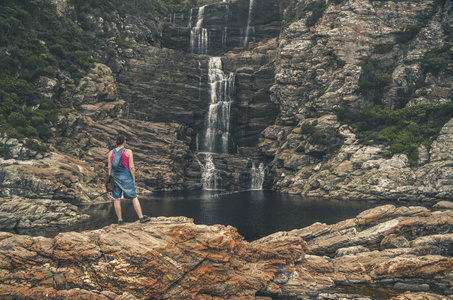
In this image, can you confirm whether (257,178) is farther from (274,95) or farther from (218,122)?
(274,95)

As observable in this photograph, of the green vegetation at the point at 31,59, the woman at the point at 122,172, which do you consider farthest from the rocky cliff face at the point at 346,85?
the woman at the point at 122,172

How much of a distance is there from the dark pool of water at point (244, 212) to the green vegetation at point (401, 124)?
1647 centimetres

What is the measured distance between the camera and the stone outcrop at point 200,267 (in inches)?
512

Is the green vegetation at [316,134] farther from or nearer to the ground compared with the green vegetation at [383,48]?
nearer to the ground

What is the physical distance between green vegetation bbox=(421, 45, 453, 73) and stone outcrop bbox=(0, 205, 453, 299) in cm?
6020

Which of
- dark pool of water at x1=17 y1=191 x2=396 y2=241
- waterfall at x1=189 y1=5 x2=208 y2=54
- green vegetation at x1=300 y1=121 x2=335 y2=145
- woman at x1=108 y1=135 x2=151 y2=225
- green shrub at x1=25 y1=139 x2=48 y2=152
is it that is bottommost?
dark pool of water at x1=17 y1=191 x2=396 y2=241

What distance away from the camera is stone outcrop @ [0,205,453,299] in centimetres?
1301

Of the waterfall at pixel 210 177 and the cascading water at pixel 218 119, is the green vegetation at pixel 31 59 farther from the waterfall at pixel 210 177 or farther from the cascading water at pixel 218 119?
the waterfall at pixel 210 177

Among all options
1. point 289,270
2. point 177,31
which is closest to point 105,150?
point 177,31

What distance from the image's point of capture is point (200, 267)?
1513 centimetres

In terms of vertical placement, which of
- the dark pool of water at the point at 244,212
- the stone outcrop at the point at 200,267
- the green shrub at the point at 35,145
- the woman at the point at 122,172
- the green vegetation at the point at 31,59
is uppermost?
the green vegetation at the point at 31,59

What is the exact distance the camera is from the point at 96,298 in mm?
12469

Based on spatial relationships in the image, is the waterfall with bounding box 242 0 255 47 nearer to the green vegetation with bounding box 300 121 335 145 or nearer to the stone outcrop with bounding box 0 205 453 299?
the green vegetation with bounding box 300 121 335 145

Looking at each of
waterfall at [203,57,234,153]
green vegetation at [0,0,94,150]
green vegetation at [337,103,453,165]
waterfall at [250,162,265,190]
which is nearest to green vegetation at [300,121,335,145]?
green vegetation at [337,103,453,165]
